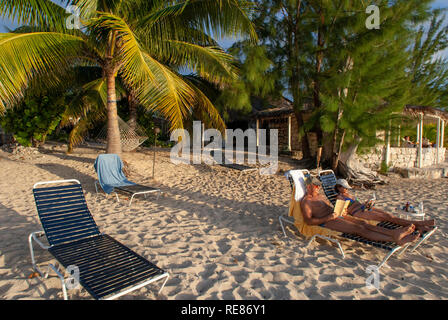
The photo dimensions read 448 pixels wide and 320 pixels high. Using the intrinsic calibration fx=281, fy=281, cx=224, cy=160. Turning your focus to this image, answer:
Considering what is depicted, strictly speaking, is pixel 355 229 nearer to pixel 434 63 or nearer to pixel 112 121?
pixel 112 121

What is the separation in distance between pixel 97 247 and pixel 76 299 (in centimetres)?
57

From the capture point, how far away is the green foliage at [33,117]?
10.5 m

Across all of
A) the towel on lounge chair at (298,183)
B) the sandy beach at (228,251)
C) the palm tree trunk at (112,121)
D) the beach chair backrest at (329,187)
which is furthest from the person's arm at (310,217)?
the palm tree trunk at (112,121)

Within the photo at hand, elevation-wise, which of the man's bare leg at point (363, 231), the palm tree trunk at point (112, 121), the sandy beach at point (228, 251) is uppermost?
the palm tree trunk at point (112, 121)

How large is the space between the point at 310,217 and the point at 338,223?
1.19ft

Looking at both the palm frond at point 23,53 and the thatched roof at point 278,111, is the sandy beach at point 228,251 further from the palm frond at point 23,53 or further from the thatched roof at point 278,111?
the thatched roof at point 278,111

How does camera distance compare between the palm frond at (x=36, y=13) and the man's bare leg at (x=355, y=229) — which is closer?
the man's bare leg at (x=355, y=229)

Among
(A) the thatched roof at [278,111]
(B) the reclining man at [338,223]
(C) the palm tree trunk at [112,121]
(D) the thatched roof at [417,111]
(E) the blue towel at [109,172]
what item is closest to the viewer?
(B) the reclining man at [338,223]

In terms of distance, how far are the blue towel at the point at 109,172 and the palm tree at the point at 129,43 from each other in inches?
56.4


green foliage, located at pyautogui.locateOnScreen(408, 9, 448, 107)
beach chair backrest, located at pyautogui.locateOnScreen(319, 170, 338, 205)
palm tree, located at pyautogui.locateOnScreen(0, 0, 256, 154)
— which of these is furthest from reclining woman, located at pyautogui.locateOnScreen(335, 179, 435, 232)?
green foliage, located at pyautogui.locateOnScreen(408, 9, 448, 107)

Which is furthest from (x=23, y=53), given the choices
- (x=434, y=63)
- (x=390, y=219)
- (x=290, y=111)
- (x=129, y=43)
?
(x=434, y=63)

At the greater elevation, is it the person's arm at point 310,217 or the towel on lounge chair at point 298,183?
the towel on lounge chair at point 298,183

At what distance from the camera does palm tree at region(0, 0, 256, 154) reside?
18.4 feet

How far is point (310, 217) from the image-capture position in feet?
12.7
